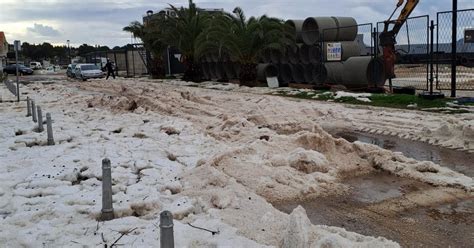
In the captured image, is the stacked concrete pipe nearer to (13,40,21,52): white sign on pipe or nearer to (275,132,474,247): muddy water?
(13,40,21,52): white sign on pipe

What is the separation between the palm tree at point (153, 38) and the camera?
3775 centimetres

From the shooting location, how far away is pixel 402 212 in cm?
597

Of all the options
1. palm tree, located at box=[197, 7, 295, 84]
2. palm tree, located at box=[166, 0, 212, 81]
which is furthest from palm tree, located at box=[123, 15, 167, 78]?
palm tree, located at box=[197, 7, 295, 84]

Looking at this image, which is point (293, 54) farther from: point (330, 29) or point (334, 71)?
point (334, 71)

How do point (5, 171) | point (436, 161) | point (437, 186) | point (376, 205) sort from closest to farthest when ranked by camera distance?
point (376, 205)
point (437, 186)
point (5, 171)
point (436, 161)

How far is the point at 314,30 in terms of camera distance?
79.8 feet

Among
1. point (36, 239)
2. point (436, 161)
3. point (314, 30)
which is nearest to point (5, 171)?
point (36, 239)

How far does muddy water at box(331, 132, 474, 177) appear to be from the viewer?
808cm

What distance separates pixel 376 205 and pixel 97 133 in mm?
7007

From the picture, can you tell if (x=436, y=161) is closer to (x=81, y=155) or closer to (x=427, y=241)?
(x=427, y=241)

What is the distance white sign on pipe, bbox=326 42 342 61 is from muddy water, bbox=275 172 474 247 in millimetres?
16553

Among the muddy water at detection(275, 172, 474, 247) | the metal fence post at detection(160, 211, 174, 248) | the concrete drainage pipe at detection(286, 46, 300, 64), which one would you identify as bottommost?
the muddy water at detection(275, 172, 474, 247)

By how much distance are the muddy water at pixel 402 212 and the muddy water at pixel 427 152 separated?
1.29 metres

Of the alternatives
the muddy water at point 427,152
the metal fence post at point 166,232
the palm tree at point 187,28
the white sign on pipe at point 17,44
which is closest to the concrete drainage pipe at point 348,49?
the palm tree at point 187,28
